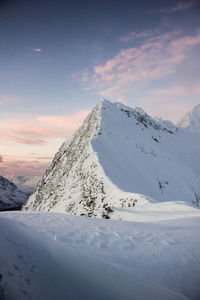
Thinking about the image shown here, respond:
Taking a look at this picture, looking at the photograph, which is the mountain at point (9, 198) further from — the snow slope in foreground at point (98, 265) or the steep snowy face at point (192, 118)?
the snow slope in foreground at point (98, 265)

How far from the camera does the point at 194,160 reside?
3158 centimetres

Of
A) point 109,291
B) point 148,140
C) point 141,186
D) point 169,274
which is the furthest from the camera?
point 148,140

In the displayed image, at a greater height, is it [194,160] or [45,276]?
[194,160]

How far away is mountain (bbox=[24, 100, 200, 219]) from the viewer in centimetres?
1394

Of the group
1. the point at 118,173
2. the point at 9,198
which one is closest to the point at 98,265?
the point at 118,173

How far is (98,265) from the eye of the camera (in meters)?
3.04

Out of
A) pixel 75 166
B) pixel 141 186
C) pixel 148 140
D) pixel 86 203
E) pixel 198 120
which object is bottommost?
pixel 86 203

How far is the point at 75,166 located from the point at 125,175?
22.0 feet

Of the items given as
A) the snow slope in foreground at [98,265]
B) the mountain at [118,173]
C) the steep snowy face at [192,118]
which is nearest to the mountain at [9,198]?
the steep snowy face at [192,118]

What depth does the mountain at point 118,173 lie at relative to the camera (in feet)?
45.7

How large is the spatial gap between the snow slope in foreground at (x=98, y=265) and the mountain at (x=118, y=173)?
18.0 feet

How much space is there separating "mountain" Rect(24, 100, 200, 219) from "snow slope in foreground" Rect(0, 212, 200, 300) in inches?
216

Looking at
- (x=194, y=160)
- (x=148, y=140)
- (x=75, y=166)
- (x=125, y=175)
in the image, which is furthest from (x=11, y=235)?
(x=194, y=160)

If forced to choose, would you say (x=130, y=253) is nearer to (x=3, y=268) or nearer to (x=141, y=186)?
(x=3, y=268)
